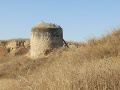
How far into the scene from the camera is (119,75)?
288 inches

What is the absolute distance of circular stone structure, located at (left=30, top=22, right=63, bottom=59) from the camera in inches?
995

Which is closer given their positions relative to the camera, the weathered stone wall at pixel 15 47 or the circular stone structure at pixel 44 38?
Result: the circular stone structure at pixel 44 38

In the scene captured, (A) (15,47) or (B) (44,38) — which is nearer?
(B) (44,38)

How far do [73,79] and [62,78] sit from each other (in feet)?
0.63

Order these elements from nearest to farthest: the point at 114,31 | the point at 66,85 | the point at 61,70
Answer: the point at 66,85
the point at 61,70
the point at 114,31

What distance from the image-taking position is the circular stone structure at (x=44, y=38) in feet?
82.9

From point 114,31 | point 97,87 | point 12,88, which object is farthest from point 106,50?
point 97,87

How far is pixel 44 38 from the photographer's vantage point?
25625 mm

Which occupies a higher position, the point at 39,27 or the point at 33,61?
the point at 39,27

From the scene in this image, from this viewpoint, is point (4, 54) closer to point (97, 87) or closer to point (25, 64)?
point (25, 64)

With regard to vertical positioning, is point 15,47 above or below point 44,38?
below

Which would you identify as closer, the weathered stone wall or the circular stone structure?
the circular stone structure

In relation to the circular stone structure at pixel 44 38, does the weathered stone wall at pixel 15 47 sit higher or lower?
lower

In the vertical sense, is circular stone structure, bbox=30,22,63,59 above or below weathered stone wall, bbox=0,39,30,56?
above
